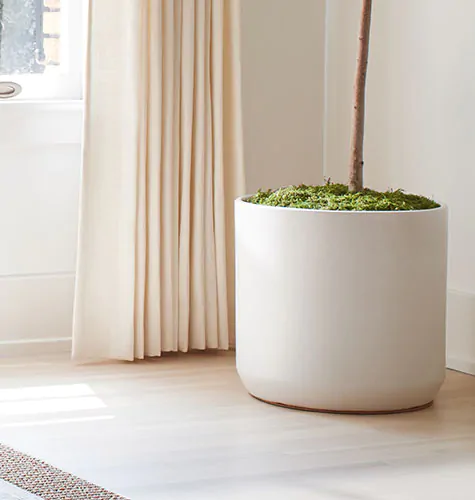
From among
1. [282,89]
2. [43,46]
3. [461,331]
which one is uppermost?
[43,46]

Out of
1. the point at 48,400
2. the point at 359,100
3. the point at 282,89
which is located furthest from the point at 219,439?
the point at 282,89

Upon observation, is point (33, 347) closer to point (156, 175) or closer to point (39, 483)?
point (156, 175)

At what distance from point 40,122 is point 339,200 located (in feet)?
3.15

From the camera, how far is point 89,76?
2.60 metres

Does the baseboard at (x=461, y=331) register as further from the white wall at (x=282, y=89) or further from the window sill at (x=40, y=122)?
the window sill at (x=40, y=122)

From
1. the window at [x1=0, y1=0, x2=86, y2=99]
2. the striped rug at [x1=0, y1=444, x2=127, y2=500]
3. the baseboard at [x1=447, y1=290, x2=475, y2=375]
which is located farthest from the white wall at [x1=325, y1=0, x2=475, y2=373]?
the striped rug at [x1=0, y1=444, x2=127, y2=500]

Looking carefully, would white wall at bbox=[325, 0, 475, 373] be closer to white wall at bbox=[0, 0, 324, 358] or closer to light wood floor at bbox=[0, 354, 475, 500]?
white wall at bbox=[0, 0, 324, 358]

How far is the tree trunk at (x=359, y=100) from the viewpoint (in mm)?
2289

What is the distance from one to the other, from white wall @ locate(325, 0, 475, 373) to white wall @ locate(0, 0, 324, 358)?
0.14 meters

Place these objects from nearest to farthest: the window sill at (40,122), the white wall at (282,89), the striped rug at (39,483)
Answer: the striped rug at (39,483), the window sill at (40,122), the white wall at (282,89)

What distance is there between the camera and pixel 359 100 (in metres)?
2.30

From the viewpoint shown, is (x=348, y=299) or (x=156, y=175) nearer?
(x=348, y=299)

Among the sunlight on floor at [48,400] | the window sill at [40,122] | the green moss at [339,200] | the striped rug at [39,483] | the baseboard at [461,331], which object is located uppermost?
the window sill at [40,122]

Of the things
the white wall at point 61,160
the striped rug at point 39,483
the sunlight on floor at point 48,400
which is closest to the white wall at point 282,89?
the white wall at point 61,160
